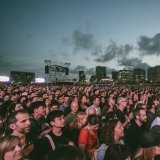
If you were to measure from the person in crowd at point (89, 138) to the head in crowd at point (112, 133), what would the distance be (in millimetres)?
289

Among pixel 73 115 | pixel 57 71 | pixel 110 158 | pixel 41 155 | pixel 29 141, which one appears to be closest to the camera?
pixel 110 158

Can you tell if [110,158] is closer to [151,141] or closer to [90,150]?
[151,141]

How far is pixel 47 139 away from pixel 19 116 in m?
0.83

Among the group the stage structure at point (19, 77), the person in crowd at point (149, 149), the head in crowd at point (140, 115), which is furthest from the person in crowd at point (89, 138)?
the stage structure at point (19, 77)

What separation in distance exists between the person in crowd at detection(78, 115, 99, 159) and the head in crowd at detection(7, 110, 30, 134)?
3.95 feet

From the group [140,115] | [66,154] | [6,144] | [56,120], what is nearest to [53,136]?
[56,120]

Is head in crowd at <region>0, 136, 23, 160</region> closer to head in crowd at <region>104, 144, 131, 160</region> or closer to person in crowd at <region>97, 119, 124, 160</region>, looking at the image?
head in crowd at <region>104, 144, 131, 160</region>

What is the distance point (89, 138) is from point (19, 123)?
1.57m

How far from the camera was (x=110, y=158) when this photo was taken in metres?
2.20

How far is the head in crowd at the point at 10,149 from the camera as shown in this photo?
2.05 m

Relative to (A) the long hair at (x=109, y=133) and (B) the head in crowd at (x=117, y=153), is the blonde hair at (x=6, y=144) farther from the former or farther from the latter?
(A) the long hair at (x=109, y=133)

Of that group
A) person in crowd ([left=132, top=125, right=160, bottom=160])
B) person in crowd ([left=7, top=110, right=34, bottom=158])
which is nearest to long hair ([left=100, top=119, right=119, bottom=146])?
person in crowd ([left=132, top=125, right=160, bottom=160])

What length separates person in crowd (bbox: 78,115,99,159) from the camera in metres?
3.35

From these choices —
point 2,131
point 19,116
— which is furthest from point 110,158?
point 2,131
